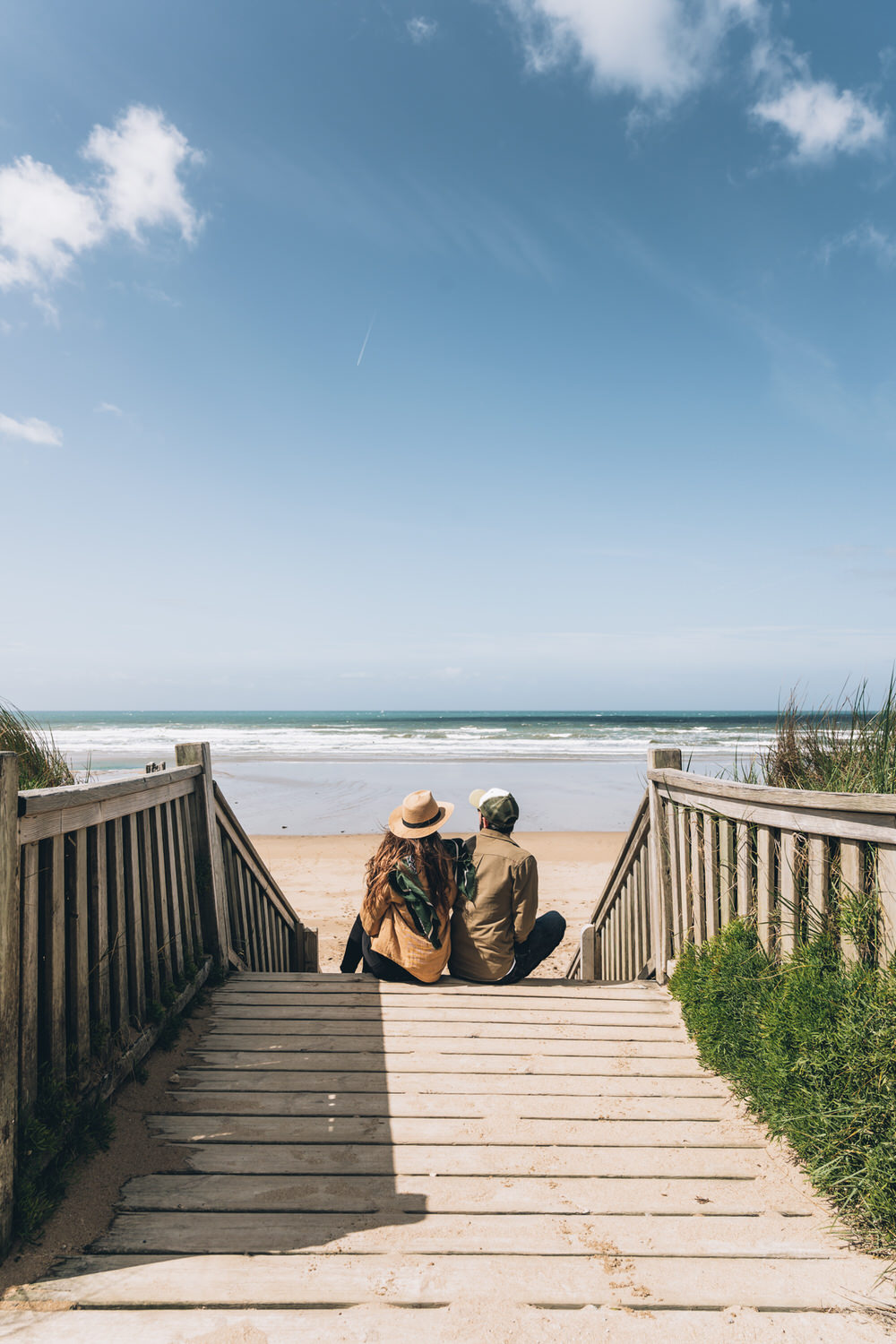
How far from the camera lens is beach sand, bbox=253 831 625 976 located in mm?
7723

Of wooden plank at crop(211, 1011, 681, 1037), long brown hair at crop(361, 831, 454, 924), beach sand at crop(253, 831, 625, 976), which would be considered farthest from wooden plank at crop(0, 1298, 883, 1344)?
beach sand at crop(253, 831, 625, 976)

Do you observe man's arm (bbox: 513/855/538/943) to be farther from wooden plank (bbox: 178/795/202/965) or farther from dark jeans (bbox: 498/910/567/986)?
wooden plank (bbox: 178/795/202/965)

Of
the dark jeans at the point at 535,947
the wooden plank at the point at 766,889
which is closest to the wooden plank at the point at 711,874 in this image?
the wooden plank at the point at 766,889

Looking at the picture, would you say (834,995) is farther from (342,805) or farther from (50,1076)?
(342,805)

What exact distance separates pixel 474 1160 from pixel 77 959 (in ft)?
4.81

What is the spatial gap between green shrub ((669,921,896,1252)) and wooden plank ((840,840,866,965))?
0.06 metres

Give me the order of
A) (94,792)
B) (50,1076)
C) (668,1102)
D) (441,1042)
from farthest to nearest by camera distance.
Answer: (441,1042) < (668,1102) < (94,792) < (50,1076)

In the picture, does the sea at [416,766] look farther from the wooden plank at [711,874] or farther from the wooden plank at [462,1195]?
the wooden plank at [462,1195]

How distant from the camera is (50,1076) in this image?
7.16 feet

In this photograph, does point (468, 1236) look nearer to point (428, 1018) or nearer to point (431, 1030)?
point (431, 1030)

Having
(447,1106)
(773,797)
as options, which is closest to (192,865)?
(447,1106)

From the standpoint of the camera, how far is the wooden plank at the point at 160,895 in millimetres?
3271

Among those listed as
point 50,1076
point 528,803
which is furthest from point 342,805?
point 50,1076

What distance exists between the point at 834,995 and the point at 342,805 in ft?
44.4
